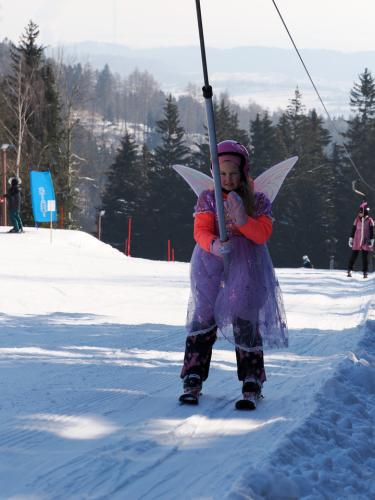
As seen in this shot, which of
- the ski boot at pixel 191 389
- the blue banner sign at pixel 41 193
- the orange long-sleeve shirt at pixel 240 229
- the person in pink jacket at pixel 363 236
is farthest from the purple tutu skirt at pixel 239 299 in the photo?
the blue banner sign at pixel 41 193

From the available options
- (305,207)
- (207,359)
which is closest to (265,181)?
(207,359)

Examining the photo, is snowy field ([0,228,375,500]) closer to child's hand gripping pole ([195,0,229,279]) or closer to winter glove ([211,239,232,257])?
winter glove ([211,239,232,257])

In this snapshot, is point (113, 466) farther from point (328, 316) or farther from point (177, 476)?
point (328, 316)

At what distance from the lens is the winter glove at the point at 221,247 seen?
4.47m

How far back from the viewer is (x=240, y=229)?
457 cm

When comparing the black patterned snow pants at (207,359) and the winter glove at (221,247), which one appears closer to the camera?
the winter glove at (221,247)

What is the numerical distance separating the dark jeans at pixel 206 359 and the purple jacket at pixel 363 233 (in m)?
14.7

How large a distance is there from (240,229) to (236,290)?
0.35 meters

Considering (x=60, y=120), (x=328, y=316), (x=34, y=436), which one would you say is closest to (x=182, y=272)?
(x=328, y=316)

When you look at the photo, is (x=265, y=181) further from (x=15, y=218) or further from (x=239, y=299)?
(x=15, y=218)

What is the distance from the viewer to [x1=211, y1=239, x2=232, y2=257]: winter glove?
4.47 metres

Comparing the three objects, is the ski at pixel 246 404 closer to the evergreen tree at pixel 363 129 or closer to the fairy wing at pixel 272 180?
the fairy wing at pixel 272 180

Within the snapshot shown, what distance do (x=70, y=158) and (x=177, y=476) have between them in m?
48.1

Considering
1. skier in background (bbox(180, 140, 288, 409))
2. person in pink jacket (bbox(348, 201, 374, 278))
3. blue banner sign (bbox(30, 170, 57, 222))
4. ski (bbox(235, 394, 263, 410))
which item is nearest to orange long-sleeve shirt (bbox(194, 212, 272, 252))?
skier in background (bbox(180, 140, 288, 409))
